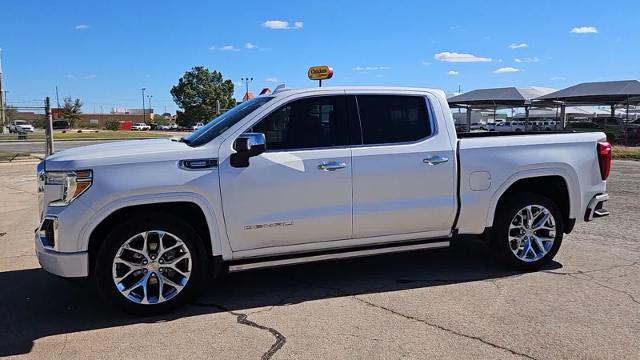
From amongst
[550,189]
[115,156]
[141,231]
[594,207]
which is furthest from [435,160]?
[115,156]

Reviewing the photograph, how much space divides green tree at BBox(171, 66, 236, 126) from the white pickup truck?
86412 millimetres

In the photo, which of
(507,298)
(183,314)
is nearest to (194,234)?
(183,314)

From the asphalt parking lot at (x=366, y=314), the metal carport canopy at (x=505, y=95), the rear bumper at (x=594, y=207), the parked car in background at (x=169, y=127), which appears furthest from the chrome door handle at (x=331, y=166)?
the parked car in background at (x=169, y=127)

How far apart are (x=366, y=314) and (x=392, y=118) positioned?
6.26 ft

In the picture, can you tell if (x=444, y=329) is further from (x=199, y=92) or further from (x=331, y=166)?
(x=199, y=92)

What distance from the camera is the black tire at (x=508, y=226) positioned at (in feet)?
18.2

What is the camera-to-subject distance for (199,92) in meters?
92.0

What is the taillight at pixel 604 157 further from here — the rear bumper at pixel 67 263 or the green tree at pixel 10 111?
the green tree at pixel 10 111

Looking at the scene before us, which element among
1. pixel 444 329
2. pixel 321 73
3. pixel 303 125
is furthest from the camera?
pixel 321 73

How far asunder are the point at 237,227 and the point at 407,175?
166 cm

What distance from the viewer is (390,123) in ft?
17.2

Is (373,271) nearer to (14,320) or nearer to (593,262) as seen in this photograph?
(593,262)

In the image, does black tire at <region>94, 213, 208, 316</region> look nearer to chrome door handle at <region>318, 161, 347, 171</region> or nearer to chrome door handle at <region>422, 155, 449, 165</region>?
chrome door handle at <region>318, 161, 347, 171</region>

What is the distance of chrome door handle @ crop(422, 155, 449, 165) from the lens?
16.9ft
